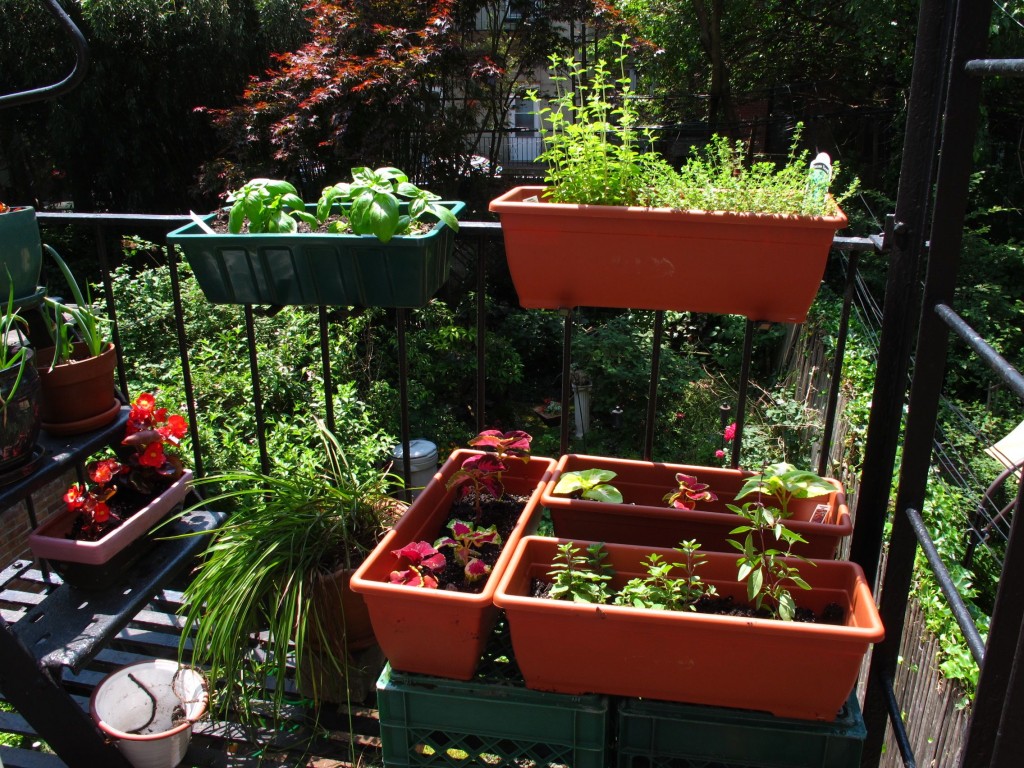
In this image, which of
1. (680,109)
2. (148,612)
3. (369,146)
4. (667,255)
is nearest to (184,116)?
(369,146)

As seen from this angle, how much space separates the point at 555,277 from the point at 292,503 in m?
0.68

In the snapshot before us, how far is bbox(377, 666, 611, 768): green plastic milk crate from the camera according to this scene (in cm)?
124

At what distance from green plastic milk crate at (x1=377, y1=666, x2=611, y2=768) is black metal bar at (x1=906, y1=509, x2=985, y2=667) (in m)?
0.51

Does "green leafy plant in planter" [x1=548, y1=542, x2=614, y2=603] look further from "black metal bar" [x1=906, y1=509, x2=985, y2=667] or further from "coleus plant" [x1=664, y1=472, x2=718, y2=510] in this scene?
"black metal bar" [x1=906, y1=509, x2=985, y2=667]

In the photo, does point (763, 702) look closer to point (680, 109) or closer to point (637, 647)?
point (637, 647)

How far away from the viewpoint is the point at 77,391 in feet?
5.67

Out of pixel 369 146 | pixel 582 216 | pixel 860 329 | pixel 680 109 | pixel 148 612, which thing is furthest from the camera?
pixel 680 109

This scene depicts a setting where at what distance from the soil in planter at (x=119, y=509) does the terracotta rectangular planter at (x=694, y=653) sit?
0.95 metres

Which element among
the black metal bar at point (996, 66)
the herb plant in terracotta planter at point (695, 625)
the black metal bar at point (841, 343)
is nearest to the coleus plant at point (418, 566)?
the herb plant in terracotta planter at point (695, 625)

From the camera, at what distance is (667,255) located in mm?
1390

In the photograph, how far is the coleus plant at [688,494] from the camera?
1.46 meters

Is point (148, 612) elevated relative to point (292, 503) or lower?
lower

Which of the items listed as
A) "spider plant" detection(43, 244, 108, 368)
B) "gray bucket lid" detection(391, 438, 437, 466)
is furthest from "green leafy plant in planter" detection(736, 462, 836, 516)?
"gray bucket lid" detection(391, 438, 437, 466)

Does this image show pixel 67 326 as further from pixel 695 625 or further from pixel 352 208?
pixel 695 625
